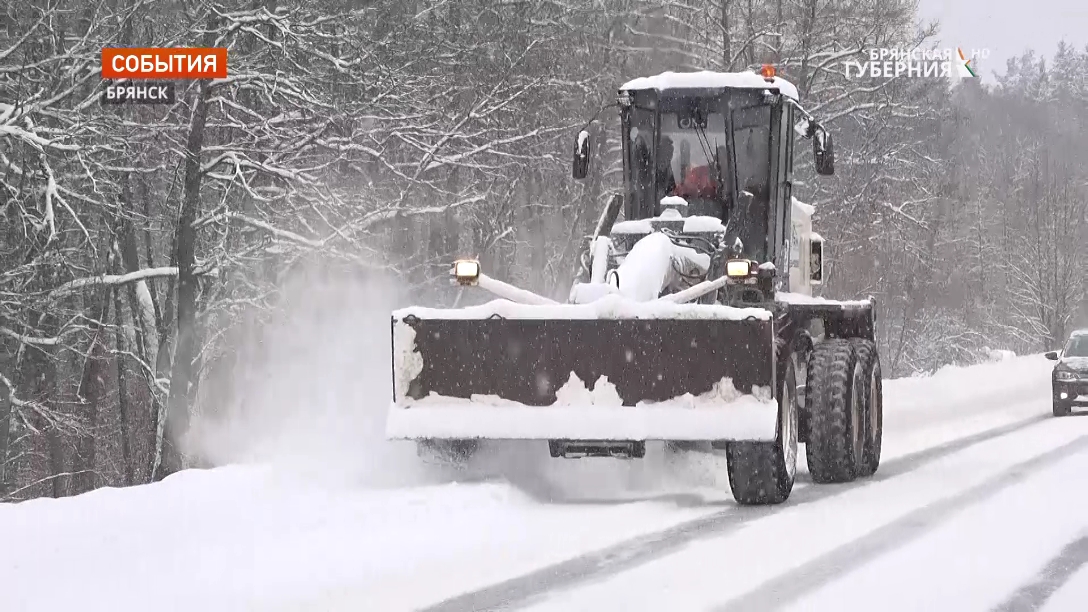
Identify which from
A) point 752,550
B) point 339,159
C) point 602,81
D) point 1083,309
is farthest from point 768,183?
point 1083,309

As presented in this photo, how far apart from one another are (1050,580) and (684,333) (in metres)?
3.02

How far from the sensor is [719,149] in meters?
11.5

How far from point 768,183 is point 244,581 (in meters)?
6.16

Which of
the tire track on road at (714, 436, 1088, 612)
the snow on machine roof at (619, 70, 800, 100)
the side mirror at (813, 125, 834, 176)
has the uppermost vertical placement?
the snow on machine roof at (619, 70, 800, 100)

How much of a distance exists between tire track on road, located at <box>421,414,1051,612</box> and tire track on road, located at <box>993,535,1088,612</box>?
69.3 inches

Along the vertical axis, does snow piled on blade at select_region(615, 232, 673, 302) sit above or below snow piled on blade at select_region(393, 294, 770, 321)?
above

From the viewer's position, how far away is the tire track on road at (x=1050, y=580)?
607cm

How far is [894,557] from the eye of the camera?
7.32 meters

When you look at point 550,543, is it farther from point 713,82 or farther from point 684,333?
point 713,82

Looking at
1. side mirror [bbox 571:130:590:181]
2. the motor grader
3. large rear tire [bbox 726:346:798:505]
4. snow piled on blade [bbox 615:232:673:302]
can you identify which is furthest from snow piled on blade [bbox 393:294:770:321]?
side mirror [bbox 571:130:590:181]

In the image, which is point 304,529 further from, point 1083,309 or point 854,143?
point 1083,309

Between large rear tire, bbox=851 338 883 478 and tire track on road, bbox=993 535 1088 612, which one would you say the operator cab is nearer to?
large rear tire, bbox=851 338 883 478

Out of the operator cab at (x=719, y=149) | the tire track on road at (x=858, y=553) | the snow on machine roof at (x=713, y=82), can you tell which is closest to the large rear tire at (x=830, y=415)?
the tire track on road at (x=858, y=553)

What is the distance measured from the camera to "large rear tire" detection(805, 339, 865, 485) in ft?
34.9
